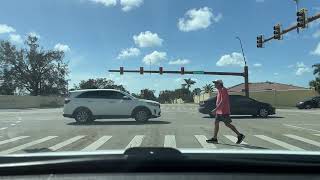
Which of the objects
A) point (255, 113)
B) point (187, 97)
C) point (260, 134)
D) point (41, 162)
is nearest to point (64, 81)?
point (187, 97)

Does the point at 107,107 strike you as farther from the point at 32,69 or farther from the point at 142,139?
the point at 32,69

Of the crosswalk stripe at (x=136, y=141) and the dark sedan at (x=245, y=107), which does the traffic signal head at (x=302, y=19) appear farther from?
the crosswalk stripe at (x=136, y=141)

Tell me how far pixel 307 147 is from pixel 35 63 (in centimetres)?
8622

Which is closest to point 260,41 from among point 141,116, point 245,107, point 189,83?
point 245,107

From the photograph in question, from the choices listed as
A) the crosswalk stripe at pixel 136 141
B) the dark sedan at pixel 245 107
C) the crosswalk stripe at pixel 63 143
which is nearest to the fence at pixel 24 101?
the dark sedan at pixel 245 107

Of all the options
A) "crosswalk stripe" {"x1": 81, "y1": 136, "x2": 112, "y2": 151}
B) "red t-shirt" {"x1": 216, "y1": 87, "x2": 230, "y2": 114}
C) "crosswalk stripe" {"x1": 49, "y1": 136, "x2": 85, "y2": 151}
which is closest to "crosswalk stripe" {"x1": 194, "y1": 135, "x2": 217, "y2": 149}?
"red t-shirt" {"x1": 216, "y1": 87, "x2": 230, "y2": 114}

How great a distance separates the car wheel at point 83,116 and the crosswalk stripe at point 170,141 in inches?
351

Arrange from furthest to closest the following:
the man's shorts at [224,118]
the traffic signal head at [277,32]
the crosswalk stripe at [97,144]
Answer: the traffic signal head at [277,32]
the man's shorts at [224,118]
the crosswalk stripe at [97,144]

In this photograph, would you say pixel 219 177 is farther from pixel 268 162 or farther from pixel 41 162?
pixel 41 162

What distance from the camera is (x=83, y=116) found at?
27422mm

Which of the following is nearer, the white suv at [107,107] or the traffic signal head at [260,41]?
the white suv at [107,107]

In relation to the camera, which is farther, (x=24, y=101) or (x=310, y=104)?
(x=24, y=101)

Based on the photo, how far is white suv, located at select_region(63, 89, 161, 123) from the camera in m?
27.6

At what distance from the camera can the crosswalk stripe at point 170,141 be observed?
1645 centimetres
